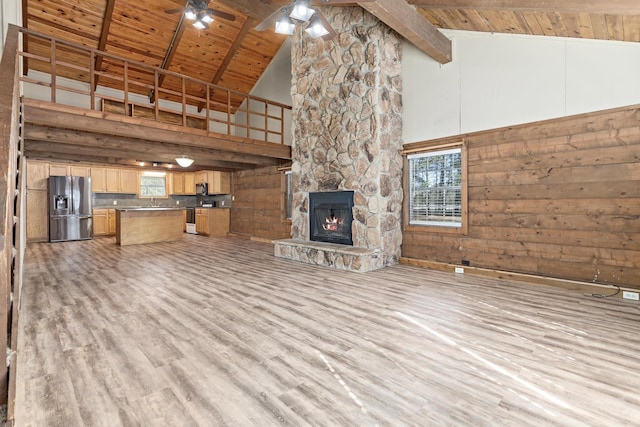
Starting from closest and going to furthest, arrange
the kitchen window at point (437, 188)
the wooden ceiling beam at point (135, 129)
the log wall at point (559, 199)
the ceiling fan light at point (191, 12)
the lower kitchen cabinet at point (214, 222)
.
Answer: the log wall at point (559, 199) → the wooden ceiling beam at point (135, 129) → the kitchen window at point (437, 188) → the ceiling fan light at point (191, 12) → the lower kitchen cabinet at point (214, 222)

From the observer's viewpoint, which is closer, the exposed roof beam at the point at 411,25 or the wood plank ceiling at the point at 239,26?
the wood plank ceiling at the point at 239,26

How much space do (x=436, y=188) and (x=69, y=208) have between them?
9.27 m

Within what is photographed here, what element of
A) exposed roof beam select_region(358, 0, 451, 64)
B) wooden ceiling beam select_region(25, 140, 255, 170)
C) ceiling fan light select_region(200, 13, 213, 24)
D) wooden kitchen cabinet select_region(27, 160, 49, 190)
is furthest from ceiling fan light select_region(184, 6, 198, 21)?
wooden kitchen cabinet select_region(27, 160, 49, 190)

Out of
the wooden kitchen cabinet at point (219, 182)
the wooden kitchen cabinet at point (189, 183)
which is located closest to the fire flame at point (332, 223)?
the wooden kitchen cabinet at point (219, 182)

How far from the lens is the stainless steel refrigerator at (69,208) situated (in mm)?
8281

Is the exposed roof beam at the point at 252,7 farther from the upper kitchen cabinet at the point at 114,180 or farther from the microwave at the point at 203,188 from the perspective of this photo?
the upper kitchen cabinet at the point at 114,180

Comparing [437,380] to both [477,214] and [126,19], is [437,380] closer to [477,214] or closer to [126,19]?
[477,214]

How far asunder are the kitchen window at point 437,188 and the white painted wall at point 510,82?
323 mm

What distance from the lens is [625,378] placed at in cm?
193

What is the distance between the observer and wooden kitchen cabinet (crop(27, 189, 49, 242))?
822 cm

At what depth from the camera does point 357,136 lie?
534 centimetres

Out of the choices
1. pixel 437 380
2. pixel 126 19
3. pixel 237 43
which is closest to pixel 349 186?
pixel 437 380

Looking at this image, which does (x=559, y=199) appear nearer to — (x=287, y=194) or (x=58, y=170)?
(x=287, y=194)

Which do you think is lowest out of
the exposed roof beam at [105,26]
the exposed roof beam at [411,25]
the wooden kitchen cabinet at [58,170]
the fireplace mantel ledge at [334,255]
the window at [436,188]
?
the fireplace mantel ledge at [334,255]
